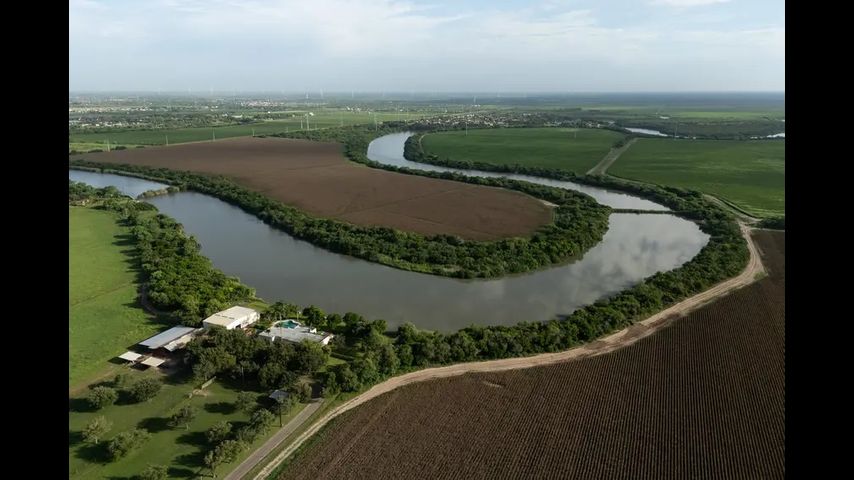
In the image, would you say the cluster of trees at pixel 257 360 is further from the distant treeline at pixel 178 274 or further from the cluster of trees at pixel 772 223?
the cluster of trees at pixel 772 223

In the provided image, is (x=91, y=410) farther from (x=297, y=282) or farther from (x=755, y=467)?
(x=755, y=467)

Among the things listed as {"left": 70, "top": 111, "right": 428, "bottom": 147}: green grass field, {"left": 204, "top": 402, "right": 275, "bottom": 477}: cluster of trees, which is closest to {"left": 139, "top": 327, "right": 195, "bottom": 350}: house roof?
{"left": 204, "top": 402, "right": 275, "bottom": 477}: cluster of trees

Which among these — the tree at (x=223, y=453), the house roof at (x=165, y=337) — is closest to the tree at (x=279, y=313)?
the house roof at (x=165, y=337)

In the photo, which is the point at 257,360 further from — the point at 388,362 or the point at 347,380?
the point at 388,362

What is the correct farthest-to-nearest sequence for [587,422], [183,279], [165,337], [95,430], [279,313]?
[183,279], [279,313], [165,337], [587,422], [95,430]

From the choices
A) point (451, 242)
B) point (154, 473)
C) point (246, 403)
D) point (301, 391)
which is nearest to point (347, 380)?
point (301, 391)

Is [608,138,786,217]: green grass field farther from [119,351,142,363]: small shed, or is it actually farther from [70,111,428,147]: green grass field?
[70,111,428,147]: green grass field
